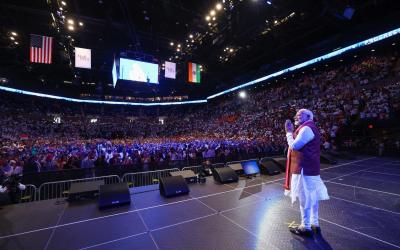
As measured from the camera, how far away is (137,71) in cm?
1192

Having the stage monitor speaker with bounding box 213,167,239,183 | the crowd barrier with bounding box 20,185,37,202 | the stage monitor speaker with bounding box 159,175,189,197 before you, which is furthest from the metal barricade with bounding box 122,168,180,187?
the crowd barrier with bounding box 20,185,37,202

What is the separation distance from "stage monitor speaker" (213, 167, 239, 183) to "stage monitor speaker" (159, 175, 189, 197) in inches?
55.5

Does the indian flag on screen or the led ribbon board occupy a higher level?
the led ribbon board

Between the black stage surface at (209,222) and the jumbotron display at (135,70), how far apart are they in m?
8.23

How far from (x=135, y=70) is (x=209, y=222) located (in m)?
10.5

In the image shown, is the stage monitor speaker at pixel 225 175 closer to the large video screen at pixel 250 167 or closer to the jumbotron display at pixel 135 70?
the large video screen at pixel 250 167

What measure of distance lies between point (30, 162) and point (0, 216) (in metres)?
5.83

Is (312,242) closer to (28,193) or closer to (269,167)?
(269,167)

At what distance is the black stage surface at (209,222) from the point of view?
2904mm

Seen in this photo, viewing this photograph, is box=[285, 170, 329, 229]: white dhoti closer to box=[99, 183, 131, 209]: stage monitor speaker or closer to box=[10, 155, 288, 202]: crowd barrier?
box=[99, 183, 131, 209]: stage monitor speaker

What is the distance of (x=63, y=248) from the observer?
286 centimetres

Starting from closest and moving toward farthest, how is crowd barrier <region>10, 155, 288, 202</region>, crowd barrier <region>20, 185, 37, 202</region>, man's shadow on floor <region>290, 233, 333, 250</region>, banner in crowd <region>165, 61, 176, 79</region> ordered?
man's shadow on floor <region>290, 233, 333, 250</region>
crowd barrier <region>20, 185, 37, 202</region>
crowd barrier <region>10, 155, 288, 202</region>
banner in crowd <region>165, 61, 176, 79</region>

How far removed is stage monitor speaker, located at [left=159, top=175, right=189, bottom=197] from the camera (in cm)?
507

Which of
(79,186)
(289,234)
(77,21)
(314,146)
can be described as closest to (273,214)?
(289,234)
